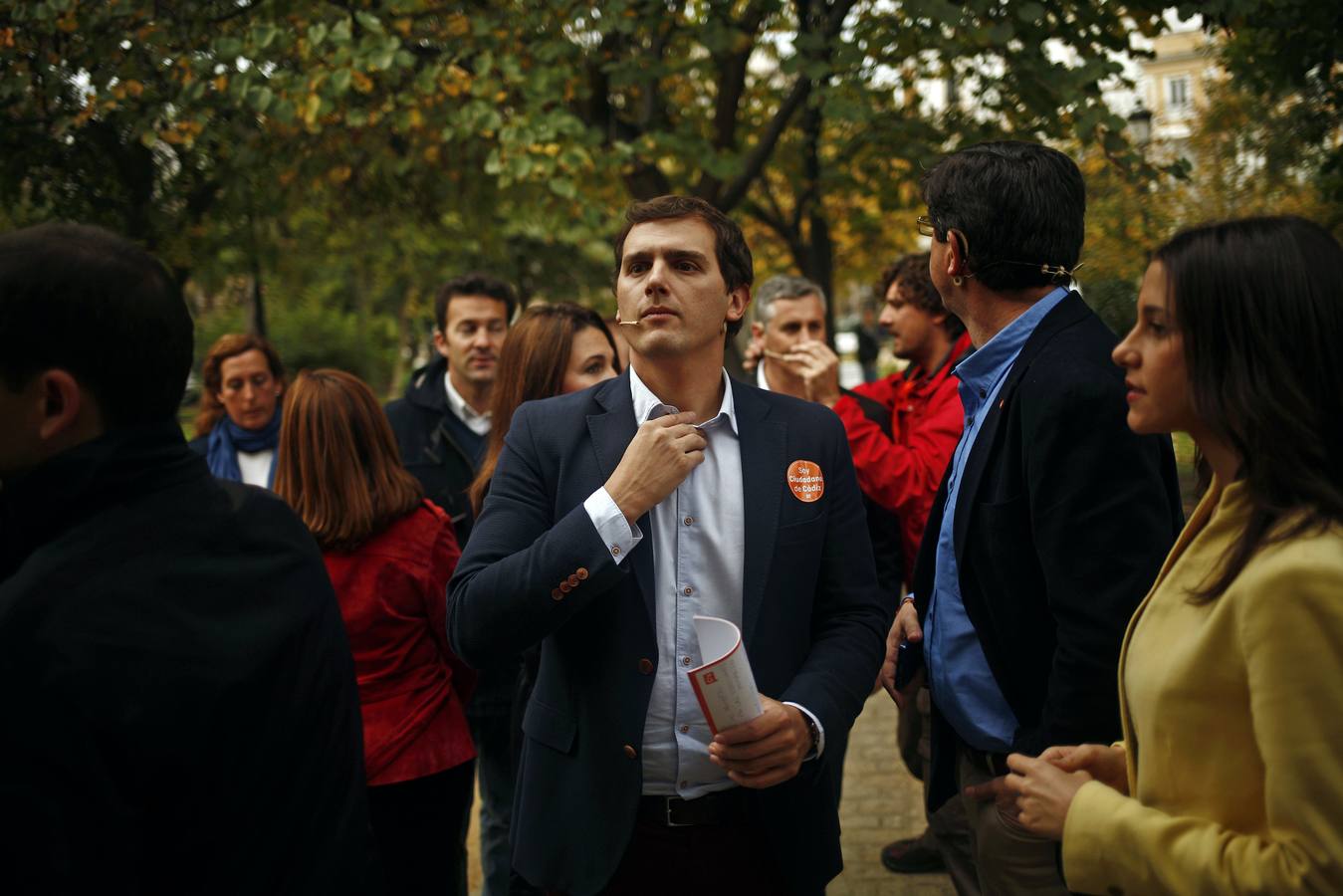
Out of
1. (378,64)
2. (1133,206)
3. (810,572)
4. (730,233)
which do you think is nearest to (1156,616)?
(810,572)

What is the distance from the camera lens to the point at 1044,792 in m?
1.98

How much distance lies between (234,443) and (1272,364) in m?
4.77

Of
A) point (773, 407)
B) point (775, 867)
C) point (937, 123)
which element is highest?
point (937, 123)

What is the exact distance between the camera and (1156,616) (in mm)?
1875

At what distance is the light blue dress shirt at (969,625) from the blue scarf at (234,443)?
355 cm

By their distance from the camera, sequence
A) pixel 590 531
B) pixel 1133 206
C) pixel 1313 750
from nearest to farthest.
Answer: pixel 1313 750 < pixel 590 531 < pixel 1133 206

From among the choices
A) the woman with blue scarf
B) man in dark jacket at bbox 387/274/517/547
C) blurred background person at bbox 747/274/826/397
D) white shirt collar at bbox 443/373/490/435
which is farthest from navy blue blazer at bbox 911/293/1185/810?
the woman with blue scarf

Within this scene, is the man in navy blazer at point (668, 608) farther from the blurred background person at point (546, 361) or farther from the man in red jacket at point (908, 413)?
the blurred background person at point (546, 361)

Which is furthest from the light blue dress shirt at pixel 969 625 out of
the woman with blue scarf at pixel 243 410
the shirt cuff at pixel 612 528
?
the woman with blue scarf at pixel 243 410

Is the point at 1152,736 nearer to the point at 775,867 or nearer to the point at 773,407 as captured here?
the point at 775,867

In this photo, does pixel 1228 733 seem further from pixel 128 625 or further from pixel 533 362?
pixel 533 362

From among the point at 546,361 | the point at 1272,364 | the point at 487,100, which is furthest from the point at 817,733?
the point at 487,100

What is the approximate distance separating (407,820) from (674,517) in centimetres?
160

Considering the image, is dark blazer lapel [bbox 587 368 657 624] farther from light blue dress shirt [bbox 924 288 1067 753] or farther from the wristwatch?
light blue dress shirt [bbox 924 288 1067 753]
